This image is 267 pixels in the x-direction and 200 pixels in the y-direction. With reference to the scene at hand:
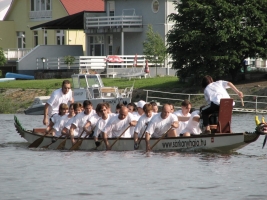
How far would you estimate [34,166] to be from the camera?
2078 centimetres

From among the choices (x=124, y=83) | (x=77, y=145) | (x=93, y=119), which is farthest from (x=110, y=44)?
(x=93, y=119)

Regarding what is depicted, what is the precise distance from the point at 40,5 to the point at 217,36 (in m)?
30.3

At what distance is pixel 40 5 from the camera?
71.2 m

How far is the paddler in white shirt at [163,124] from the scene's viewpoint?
21.5 meters

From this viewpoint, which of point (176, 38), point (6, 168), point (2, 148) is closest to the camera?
point (6, 168)

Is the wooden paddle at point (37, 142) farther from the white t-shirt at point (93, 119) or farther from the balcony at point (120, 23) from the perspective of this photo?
the balcony at point (120, 23)

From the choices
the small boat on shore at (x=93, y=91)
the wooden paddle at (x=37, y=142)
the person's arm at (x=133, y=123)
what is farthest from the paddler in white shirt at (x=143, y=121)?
the small boat on shore at (x=93, y=91)

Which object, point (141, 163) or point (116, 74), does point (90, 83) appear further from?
point (141, 163)

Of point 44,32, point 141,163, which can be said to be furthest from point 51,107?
point 44,32

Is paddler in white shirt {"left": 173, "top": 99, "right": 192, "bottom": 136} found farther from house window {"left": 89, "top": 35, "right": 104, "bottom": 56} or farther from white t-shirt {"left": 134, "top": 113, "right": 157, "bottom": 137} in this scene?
house window {"left": 89, "top": 35, "right": 104, "bottom": 56}

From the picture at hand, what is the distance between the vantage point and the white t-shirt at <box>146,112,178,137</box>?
2159cm

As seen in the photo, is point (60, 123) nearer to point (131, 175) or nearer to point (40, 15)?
point (131, 175)

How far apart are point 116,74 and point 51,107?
2914cm

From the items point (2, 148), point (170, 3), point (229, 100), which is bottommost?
point (2, 148)
